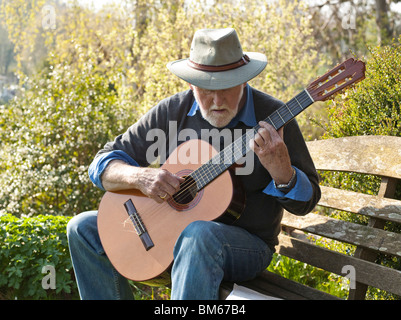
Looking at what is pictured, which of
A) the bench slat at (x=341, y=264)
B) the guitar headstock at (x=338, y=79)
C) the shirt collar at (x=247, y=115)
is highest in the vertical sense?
the guitar headstock at (x=338, y=79)

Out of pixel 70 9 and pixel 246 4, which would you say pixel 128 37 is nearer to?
pixel 246 4

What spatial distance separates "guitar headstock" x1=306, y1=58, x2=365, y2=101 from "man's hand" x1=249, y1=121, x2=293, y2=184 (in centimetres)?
25

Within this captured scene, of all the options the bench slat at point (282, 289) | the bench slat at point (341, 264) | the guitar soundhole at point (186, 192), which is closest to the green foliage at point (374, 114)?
the bench slat at point (341, 264)

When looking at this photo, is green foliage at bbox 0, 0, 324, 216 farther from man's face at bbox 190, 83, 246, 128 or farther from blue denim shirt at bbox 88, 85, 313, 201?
man's face at bbox 190, 83, 246, 128

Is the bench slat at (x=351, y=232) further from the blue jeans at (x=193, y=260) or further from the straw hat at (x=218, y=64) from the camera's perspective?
the straw hat at (x=218, y=64)

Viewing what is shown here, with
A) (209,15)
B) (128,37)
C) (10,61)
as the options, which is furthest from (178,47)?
(10,61)

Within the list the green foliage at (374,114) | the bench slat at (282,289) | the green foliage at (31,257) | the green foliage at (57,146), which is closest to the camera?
the bench slat at (282,289)

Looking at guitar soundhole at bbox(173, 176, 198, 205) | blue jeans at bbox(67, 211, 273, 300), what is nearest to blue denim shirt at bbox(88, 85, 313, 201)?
blue jeans at bbox(67, 211, 273, 300)

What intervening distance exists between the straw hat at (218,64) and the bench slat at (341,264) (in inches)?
37.5

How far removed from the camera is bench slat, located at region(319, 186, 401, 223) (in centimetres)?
234

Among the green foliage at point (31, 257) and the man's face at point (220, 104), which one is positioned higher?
the man's face at point (220, 104)

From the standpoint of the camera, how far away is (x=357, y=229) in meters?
2.45

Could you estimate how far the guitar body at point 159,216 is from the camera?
2324 mm

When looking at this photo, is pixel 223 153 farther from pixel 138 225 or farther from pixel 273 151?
pixel 138 225
